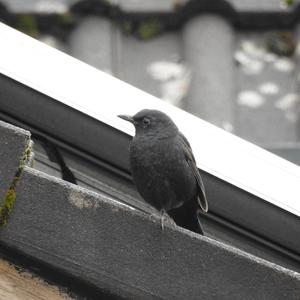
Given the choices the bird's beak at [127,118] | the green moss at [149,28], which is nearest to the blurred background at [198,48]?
the green moss at [149,28]

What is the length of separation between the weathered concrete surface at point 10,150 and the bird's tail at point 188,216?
2.99ft

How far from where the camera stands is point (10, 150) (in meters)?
2.28

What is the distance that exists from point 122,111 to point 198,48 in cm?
153

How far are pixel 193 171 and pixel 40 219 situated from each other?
0.91 meters

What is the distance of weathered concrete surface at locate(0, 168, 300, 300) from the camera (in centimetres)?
225

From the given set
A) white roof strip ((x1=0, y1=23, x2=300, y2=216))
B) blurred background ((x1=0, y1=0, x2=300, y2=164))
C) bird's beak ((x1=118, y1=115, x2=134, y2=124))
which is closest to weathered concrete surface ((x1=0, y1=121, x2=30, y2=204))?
white roof strip ((x1=0, y1=23, x2=300, y2=216))

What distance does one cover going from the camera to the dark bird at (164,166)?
3074mm

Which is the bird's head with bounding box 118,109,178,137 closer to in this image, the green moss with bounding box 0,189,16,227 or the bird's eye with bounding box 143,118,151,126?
the bird's eye with bounding box 143,118,151,126

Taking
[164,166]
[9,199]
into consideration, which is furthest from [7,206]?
[164,166]

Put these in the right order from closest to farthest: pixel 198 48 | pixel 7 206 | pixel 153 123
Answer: pixel 7 206 < pixel 153 123 < pixel 198 48

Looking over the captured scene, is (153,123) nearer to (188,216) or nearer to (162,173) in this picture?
(162,173)

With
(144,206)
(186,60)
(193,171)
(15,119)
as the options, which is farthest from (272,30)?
(15,119)

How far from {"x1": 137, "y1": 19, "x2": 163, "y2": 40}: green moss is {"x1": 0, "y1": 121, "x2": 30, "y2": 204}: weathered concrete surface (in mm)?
2285

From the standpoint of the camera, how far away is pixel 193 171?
3080 millimetres
